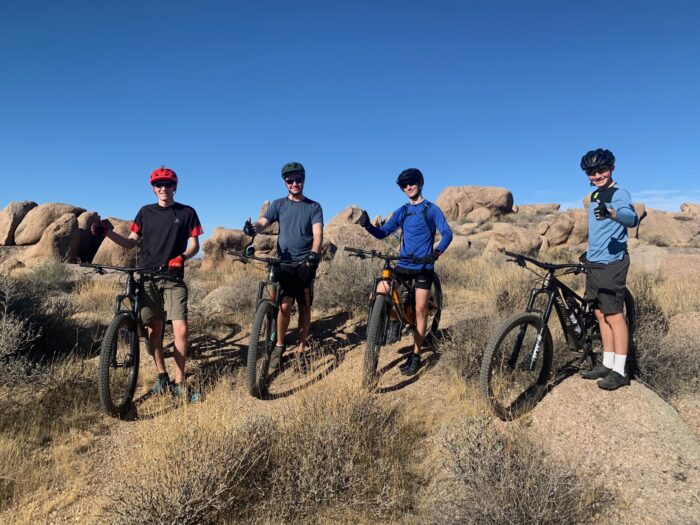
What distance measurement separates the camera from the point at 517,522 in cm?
225

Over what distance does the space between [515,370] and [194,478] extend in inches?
112

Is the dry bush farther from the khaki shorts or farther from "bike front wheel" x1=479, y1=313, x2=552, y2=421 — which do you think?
"bike front wheel" x1=479, y1=313, x2=552, y2=421

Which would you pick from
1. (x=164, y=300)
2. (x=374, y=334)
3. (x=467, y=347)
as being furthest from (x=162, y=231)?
(x=467, y=347)

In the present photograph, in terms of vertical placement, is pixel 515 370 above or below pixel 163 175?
below

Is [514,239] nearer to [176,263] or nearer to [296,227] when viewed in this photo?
[296,227]

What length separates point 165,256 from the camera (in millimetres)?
4168

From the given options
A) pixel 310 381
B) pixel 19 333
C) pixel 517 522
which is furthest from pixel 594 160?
pixel 19 333

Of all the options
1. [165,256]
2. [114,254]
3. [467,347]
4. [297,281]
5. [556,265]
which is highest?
[114,254]

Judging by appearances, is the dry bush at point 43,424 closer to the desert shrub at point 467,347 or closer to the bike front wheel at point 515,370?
the bike front wheel at point 515,370

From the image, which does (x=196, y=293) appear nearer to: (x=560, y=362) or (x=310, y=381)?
(x=310, y=381)

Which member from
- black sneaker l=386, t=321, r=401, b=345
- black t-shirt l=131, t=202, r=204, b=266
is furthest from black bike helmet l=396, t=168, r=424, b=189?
black t-shirt l=131, t=202, r=204, b=266

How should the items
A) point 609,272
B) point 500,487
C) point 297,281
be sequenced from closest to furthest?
point 500,487
point 609,272
point 297,281

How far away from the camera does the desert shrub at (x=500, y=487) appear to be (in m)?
2.30

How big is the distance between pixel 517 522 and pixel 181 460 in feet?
6.48
